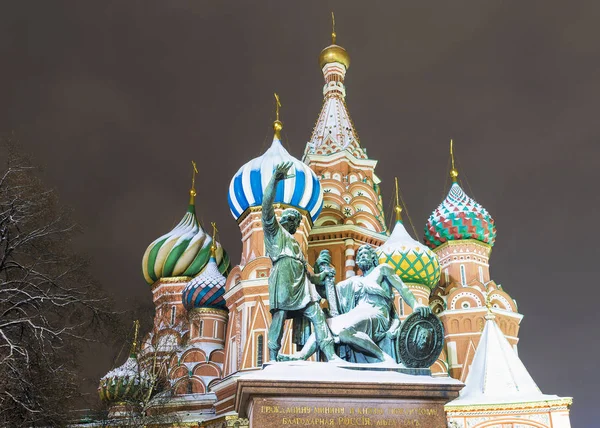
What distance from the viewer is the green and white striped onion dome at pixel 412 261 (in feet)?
78.9

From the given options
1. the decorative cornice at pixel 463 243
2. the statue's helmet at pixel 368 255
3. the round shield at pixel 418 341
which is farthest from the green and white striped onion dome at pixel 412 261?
the round shield at pixel 418 341

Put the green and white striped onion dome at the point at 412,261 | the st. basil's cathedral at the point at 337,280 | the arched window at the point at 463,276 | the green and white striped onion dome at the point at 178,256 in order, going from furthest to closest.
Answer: the green and white striped onion dome at the point at 178,256, the arched window at the point at 463,276, the green and white striped onion dome at the point at 412,261, the st. basil's cathedral at the point at 337,280

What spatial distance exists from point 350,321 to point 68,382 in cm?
511

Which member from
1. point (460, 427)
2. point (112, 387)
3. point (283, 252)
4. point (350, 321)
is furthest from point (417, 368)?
point (112, 387)

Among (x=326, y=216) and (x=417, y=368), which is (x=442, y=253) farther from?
(x=417, y=368)

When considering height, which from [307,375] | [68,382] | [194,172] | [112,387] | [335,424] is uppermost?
[194,172]

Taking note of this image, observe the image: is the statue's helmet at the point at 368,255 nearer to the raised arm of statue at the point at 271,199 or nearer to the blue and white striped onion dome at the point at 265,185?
the raised arm of statue at the point at 271,199

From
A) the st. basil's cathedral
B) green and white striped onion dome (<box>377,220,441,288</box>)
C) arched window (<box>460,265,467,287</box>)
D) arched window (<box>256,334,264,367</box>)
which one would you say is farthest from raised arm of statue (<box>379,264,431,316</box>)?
arched window (<box>460,265,467,287</box>)

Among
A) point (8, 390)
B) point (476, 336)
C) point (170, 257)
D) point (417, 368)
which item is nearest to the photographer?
point (417, 368)

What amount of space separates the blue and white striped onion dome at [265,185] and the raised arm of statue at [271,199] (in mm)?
14432

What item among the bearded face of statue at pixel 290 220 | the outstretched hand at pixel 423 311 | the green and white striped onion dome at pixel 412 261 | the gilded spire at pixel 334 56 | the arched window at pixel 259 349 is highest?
the gilded spire at pixel 334 56

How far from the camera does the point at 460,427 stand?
16.6 metres

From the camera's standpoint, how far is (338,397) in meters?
5.95

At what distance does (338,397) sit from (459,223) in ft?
72.6
